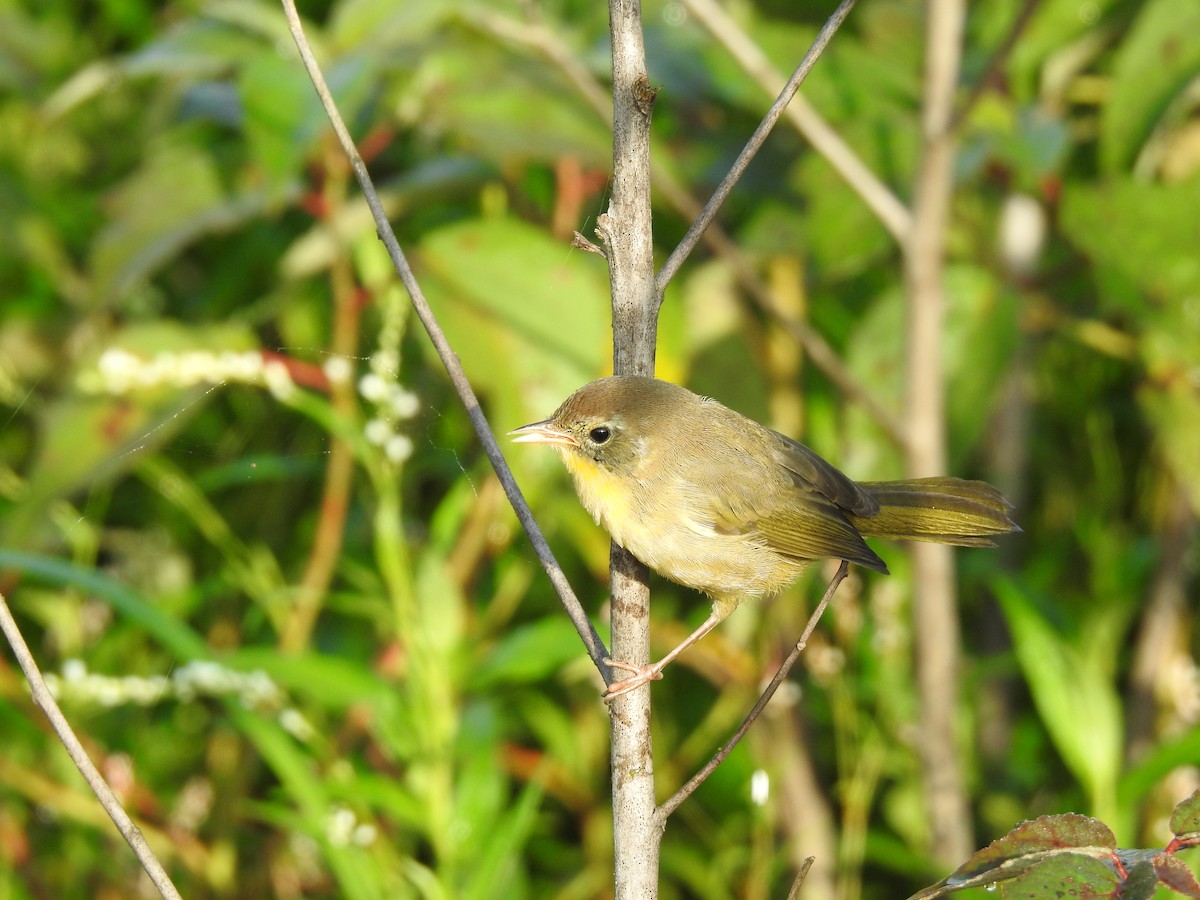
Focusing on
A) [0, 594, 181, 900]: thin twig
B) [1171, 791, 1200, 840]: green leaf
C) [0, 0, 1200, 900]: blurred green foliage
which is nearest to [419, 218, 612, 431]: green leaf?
[0, 0, 1200, 900]: blurred green foliage

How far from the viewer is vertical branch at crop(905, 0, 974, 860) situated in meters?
2.52

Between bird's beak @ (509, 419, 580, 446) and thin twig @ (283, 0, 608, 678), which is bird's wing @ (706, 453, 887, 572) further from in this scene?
thin twig @ (283, 0, 608, 678)

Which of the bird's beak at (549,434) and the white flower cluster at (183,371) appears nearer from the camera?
the bird's beak at (549,434)

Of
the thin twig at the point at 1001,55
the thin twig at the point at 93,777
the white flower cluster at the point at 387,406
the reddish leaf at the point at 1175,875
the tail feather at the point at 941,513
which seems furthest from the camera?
the white flower cluster at the point at 387,406

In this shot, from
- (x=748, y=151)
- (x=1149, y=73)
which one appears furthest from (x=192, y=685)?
(x=1149, y=73)

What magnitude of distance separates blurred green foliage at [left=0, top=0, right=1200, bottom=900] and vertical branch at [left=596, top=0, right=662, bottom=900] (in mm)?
960

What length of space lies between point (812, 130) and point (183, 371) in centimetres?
136

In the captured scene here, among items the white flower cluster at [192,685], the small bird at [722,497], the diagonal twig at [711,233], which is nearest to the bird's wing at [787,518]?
the small bird at [722,497]

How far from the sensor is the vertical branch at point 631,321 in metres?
1.31

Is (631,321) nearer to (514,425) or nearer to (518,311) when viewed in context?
(514,425)

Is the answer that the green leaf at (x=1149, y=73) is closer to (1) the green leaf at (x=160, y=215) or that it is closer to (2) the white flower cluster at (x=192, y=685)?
(1) the green leaf at (x=160, y=215)

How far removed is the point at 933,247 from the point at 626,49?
1.34 metres

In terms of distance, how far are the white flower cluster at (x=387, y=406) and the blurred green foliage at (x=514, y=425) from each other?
0.06ft

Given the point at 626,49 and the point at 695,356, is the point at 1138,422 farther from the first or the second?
the point at 626,49
